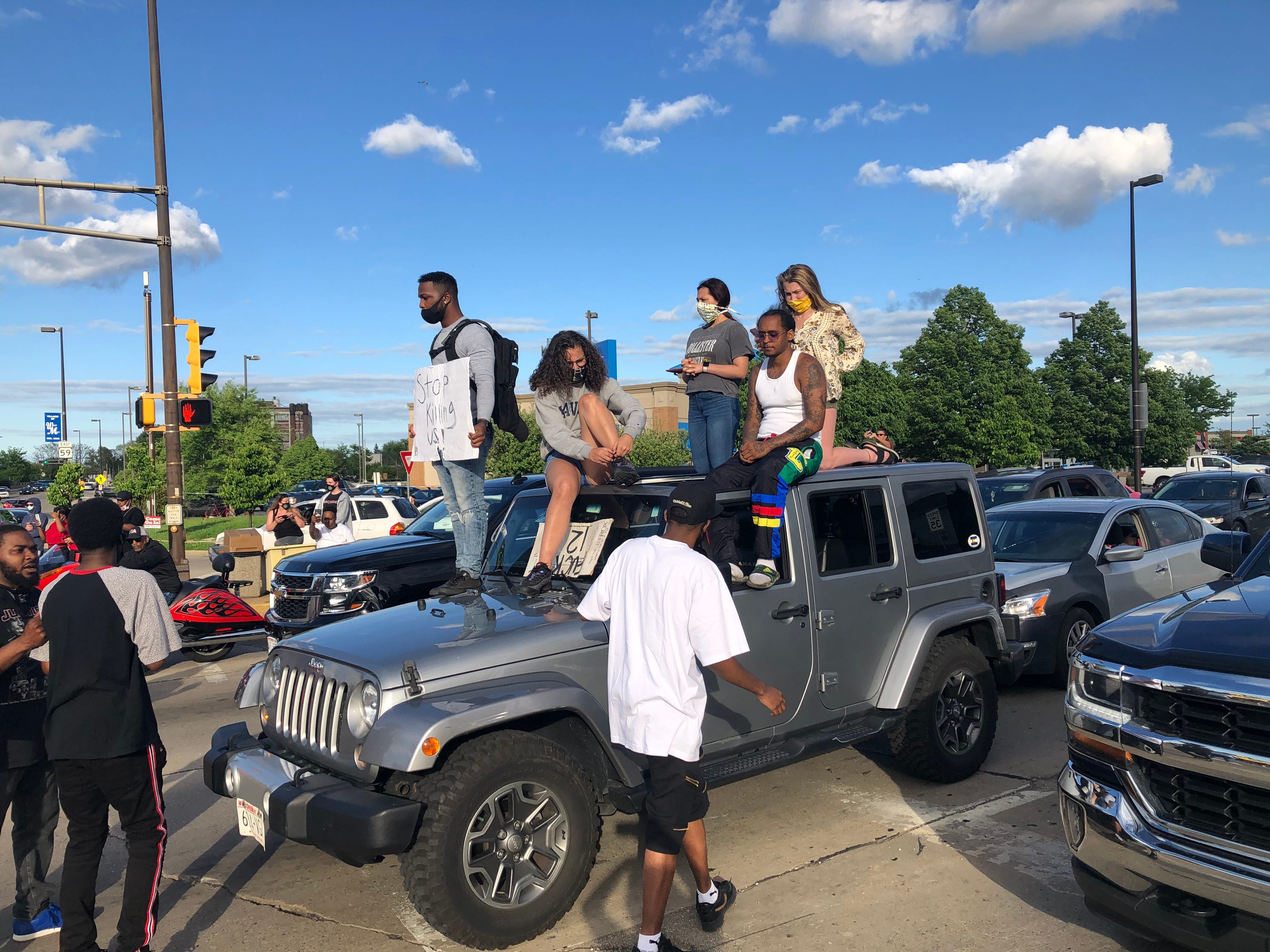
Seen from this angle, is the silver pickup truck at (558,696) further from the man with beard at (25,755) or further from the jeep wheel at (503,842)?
the man with beard at (25,755)

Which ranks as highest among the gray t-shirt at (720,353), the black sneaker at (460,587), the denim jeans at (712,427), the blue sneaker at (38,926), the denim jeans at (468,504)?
the gray t-shirt at (720,353)

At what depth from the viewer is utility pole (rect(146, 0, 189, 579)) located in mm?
15055

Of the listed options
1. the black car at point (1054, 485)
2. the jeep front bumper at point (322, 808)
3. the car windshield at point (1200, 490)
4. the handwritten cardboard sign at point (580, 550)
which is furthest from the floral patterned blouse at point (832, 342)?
the car windshield at point (1200, 490)

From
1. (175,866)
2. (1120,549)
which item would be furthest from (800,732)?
(1120,549)

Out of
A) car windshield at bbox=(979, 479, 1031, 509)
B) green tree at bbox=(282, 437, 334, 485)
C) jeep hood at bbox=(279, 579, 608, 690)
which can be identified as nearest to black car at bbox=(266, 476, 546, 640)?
jeep hood at bbox=(279, 579, 608, 690)

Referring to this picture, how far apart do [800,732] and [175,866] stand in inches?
130

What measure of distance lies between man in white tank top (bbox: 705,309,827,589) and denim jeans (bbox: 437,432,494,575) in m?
1.50

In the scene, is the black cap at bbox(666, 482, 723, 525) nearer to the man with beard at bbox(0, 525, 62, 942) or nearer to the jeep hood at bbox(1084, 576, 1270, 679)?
the jeep hood at bbox(1084, 576, 1270, 679)

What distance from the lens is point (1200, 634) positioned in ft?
11.0

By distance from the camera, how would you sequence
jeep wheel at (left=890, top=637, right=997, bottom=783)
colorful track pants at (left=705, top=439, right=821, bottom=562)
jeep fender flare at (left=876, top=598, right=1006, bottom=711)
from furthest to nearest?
jeep wheel at (left=890, top=637, right=997, bottom=783) < jeep fender flare at (left=876, top=598, right=1006, bottom=711) < colorful track pants at (left=705, top=439, right=821, bottom=562)

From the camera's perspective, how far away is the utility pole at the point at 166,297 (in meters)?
15.1

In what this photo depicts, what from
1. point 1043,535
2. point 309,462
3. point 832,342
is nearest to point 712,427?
point 832,342

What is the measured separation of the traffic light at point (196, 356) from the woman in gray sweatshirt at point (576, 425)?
36.6 ft

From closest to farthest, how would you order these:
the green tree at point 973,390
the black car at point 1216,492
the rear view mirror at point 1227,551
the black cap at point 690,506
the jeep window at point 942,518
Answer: the black cap at point 690,506 < the rear view mirror at point 1227,551 < the jeep window at point 942,518 < the black car at point 1216,492 < the green tree at point 973,390
